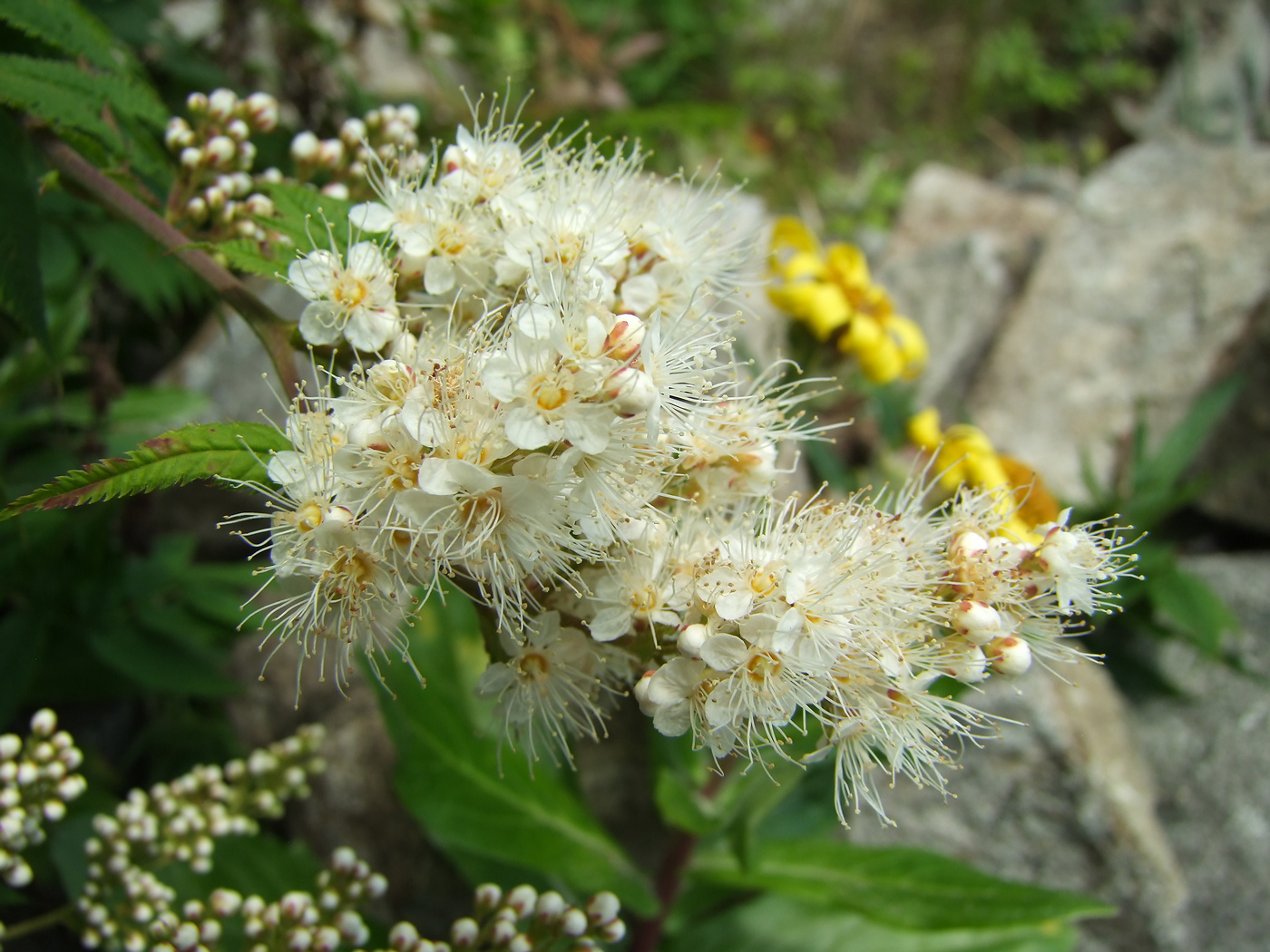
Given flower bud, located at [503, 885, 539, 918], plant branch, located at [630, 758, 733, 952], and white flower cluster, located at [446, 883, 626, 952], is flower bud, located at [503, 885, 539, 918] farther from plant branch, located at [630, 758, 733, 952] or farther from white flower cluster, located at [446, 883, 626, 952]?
plant branch, located at [630, 758, 733, 952]

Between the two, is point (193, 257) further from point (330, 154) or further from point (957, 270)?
point (957, 270)

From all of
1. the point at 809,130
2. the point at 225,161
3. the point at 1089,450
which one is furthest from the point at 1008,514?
the point at 809,130

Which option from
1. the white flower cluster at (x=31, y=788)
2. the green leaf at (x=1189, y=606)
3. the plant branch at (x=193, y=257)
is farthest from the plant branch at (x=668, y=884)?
the green leaf at (x=1189, y=606)

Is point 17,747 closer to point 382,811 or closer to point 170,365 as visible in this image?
point 382,811

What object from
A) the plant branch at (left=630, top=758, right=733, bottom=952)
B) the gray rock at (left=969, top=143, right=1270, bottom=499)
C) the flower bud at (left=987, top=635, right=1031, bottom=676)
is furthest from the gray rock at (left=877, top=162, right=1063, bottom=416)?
the flower bud at (left=987, top=635, right=1031, bottom=676)

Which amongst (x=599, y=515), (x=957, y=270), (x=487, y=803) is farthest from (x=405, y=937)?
(x=957, y=270)
